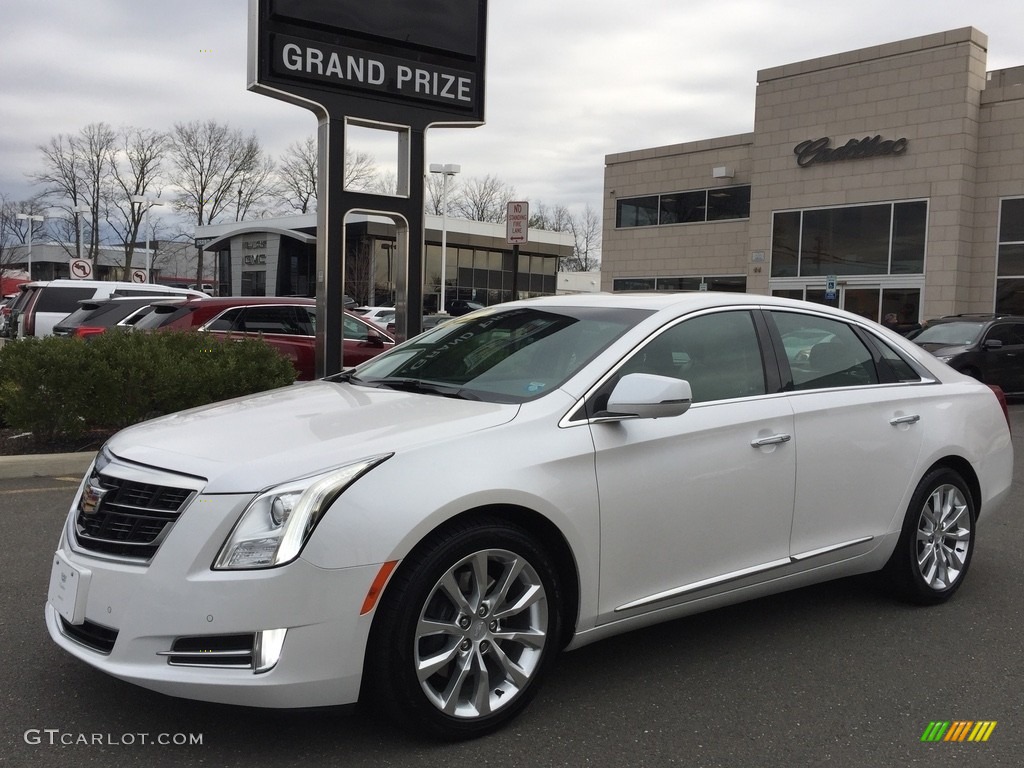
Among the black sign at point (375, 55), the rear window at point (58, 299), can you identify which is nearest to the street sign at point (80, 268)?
the rear window at point (58, 299)

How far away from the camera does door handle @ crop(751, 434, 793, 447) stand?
12.7 ft

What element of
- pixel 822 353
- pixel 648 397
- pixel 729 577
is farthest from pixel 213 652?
pixel 822 353

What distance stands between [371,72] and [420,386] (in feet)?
22.0

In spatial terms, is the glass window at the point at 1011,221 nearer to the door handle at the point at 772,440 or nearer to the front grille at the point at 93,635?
the door handle at the point at 772,440

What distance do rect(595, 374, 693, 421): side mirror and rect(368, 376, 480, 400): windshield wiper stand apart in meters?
0.58

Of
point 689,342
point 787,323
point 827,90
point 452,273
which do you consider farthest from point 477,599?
point 452,273

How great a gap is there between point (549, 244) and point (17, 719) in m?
54.7

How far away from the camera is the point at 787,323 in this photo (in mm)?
4406

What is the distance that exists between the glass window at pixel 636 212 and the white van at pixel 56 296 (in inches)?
810

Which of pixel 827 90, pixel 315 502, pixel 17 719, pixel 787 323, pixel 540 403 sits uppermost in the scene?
pixel 827 90

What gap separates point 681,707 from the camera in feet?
11.3

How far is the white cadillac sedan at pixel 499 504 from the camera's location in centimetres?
279

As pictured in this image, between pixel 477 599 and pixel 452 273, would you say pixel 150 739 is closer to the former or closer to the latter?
pixel 477 599

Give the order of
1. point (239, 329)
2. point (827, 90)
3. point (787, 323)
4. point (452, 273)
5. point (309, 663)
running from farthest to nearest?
1. point (452, 273)
2. point (827, 90)
3. point (239, 329)
4. point (787, 323)
5. point (309, 663)
